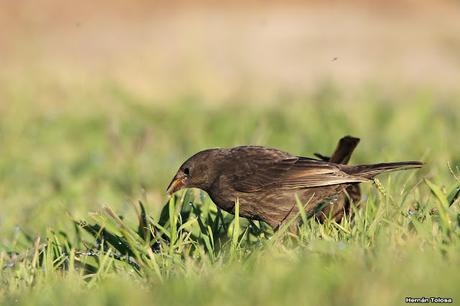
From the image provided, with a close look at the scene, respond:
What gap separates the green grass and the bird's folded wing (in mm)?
254

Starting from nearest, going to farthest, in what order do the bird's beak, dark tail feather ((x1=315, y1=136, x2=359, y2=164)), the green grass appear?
1. the green grass
2. the bird's beak
3. dark tail feather ((x1=315, y1=136, x2=359, y2=164))

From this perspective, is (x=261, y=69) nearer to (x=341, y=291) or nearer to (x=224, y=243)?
(x=224, y=243)

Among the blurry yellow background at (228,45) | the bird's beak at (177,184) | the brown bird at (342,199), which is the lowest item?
the brown bird at (342,199)

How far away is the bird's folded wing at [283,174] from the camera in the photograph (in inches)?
227

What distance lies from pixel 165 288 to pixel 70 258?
1018 millimetres

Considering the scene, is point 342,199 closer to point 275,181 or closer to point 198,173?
point 275,181

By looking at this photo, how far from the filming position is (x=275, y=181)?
5863 millimetres

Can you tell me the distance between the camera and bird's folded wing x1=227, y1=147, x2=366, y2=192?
18.9 feet

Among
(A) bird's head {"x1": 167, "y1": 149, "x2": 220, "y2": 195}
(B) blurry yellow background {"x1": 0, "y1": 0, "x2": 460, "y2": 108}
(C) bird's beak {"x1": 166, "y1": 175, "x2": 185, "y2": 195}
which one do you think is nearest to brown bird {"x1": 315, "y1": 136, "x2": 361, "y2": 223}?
(A) bird's head {"x1": 167, "y1": 149, "x2": 220, "y2": 195}

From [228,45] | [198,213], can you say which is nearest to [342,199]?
[198,213]

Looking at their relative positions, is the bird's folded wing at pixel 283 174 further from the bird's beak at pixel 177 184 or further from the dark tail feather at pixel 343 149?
the dark tail feather at pixel 343 149

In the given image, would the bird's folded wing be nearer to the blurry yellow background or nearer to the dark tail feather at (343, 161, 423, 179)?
the dark tail feather at (343, 161, 423, 179)

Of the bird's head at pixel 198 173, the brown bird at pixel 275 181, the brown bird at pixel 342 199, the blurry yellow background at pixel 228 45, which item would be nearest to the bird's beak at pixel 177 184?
the bird's head at pixel 198 173

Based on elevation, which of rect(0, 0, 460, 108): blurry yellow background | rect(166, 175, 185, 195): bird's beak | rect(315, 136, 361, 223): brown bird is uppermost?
rect(0, 0, 460, 108): blurry yellow background
